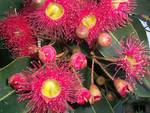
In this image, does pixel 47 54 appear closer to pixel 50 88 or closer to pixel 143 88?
pixel 50 88

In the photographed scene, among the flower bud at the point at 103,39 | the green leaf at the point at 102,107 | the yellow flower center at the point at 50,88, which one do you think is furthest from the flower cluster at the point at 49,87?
the green leaf at the point at 102,107

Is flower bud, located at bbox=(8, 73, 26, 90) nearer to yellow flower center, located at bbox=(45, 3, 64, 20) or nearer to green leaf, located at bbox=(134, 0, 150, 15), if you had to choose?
yellow flower center, located at bbox=(45, 3, 64, 20)

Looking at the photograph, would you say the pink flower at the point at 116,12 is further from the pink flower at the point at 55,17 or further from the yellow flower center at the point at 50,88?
the yellow flower center at the point at 50,88

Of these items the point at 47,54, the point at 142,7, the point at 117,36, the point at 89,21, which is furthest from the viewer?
the point at 142,7

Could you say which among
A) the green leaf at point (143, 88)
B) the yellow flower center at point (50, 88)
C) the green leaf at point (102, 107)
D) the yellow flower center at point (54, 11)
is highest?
the yellow flower center at point (54, 11)

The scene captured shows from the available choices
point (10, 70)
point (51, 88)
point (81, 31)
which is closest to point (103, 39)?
point (81, 31)

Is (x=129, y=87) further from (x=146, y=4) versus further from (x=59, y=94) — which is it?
(x=146, y=4)
